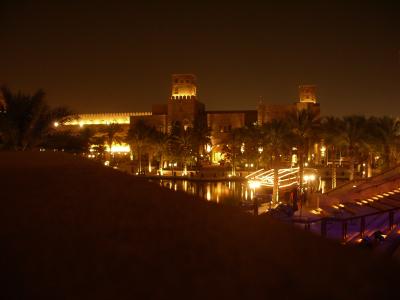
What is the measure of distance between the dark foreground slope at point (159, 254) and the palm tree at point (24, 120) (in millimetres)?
4703

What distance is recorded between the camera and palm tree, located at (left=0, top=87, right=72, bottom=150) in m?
8.65

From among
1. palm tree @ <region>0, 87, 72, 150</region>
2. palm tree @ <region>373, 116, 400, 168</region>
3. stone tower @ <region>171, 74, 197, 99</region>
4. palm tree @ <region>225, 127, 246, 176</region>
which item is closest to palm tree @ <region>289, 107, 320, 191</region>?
palm tree @ <region>373, 116, 400, 168</region>

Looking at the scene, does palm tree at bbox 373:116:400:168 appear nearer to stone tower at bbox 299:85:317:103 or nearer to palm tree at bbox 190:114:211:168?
palm tree at bbox 190:114:211:168

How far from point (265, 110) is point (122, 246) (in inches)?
2126

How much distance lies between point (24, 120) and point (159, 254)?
665 cm

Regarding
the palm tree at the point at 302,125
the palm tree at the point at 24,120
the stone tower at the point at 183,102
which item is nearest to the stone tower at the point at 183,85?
the stone tower at the point at 183,102

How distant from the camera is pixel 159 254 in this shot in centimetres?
321

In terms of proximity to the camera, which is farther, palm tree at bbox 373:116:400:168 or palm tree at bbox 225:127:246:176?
palm tree at bbox 225:127:246:176

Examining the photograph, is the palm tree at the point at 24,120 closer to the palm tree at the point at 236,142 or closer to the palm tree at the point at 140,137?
the palm tree at the point at 236,142

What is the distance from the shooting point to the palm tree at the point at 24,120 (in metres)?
8.65

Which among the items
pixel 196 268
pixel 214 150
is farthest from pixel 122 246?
pixel 214 150

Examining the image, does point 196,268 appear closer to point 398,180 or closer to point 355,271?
point 355,271

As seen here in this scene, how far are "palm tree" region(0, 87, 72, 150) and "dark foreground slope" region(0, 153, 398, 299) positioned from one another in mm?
4703

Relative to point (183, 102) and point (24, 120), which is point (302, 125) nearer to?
point (24, 120)
